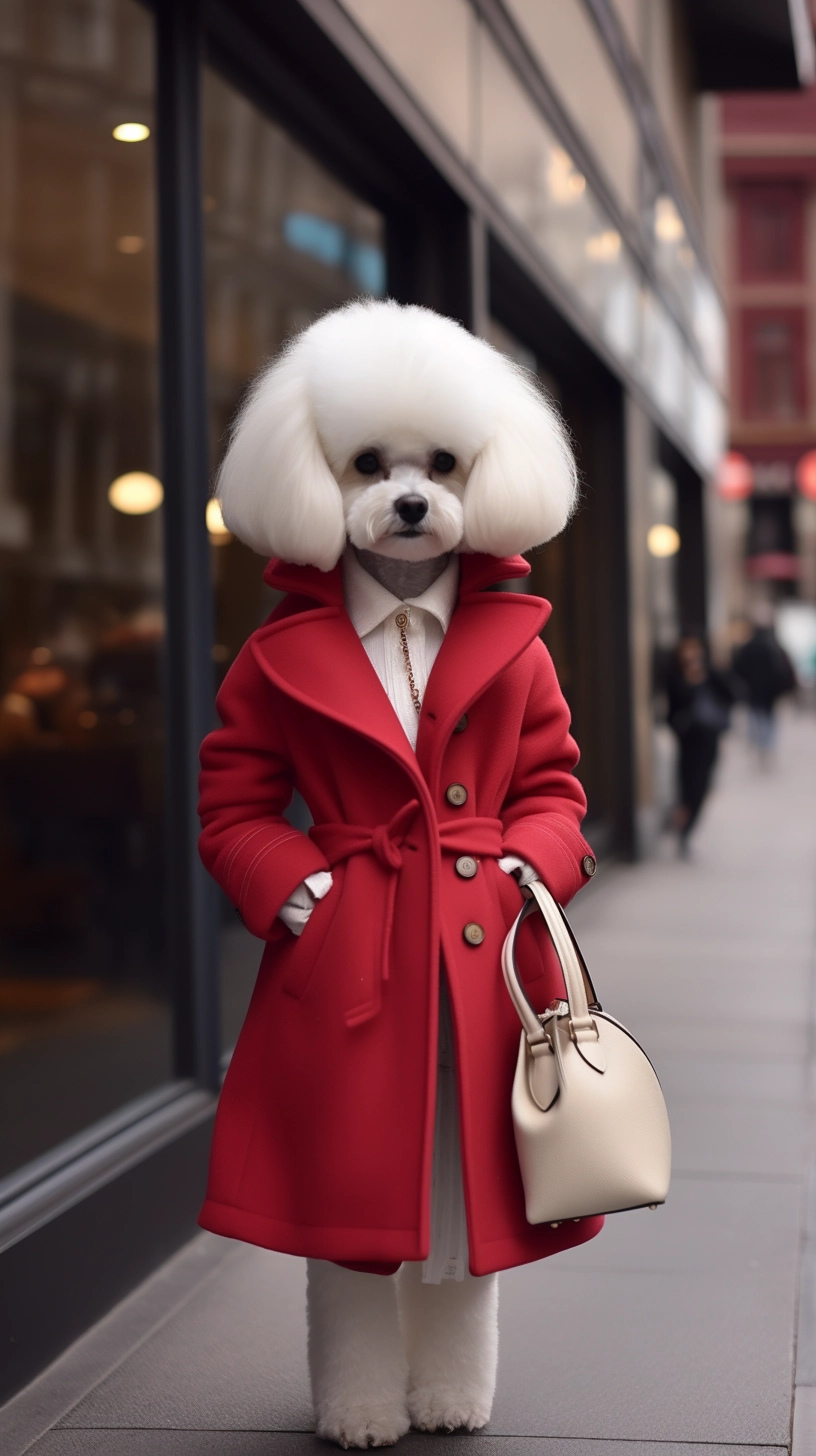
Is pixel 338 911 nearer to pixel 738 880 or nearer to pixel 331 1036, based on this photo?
pixel 331 1036

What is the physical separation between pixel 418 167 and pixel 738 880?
5.96 meters

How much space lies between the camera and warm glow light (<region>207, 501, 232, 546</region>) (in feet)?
14.7

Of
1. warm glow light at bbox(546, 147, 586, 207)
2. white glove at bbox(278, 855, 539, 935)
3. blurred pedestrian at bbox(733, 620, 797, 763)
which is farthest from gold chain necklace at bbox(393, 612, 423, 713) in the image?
blurred pedestrian at bbox(733, 620, 797, 763)

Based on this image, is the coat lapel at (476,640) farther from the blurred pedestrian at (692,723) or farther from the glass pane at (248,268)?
the blurred pedestrian at (692,723)

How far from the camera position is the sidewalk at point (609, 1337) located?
303 cm

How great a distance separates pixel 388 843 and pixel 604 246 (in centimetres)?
801

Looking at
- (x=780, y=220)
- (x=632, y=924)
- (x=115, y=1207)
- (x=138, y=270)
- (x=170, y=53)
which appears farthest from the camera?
(x=780, y=220)

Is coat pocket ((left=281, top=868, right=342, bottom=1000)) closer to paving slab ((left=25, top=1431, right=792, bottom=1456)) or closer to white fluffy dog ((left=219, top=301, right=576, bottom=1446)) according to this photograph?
white fluffy dog ((left=219, top=301, right=576, bottom=1446))

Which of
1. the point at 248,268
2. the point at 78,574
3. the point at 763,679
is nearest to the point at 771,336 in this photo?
the point at 763,679

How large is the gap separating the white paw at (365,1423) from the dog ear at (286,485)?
4.98 ft

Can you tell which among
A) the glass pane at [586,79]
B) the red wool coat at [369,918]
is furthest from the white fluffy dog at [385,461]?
the glass pane at [586,79]

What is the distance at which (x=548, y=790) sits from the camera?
289 cm

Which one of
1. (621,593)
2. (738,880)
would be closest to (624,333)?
(621,593)

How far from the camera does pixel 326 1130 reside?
8.60 feet
